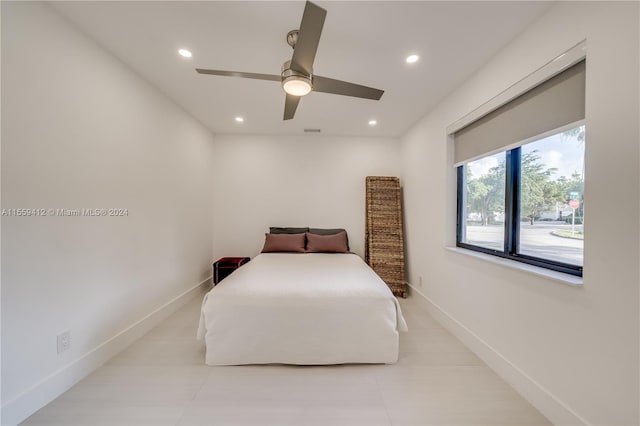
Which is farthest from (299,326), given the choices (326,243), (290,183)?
(290,183)

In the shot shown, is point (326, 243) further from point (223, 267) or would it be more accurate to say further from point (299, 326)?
point (299, 326)

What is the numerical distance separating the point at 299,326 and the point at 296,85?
178cm

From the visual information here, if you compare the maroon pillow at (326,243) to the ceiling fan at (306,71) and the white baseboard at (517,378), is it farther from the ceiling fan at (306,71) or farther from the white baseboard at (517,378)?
the ceiling fan at (306,71)

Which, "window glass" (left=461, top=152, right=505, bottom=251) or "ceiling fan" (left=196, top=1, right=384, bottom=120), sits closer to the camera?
"ceiling fan" (left=196, top=1, right=384, bottom=120)

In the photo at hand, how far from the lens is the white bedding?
1.84 meters

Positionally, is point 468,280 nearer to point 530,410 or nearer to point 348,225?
point 530,410

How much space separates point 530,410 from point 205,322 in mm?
2293

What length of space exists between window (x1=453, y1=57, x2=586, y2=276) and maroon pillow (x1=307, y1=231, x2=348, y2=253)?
5.41 ft

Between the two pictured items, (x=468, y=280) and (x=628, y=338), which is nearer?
(x=628, y=338)

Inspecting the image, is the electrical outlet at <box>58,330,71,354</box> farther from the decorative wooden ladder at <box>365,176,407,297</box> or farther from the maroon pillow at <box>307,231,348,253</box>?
the decorative wooden ladder at <box>365,176,407,297</box>

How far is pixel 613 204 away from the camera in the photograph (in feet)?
3.70

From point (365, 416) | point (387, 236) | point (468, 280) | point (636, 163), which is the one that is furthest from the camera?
point (387, 236)

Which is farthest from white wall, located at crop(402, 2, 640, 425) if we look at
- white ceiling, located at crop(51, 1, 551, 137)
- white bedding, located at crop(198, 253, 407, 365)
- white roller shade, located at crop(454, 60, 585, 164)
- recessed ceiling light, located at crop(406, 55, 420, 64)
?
white bedding, located at crop(198, 253, 407, 365)

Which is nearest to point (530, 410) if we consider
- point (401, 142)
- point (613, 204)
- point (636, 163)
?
point (613, 204)
